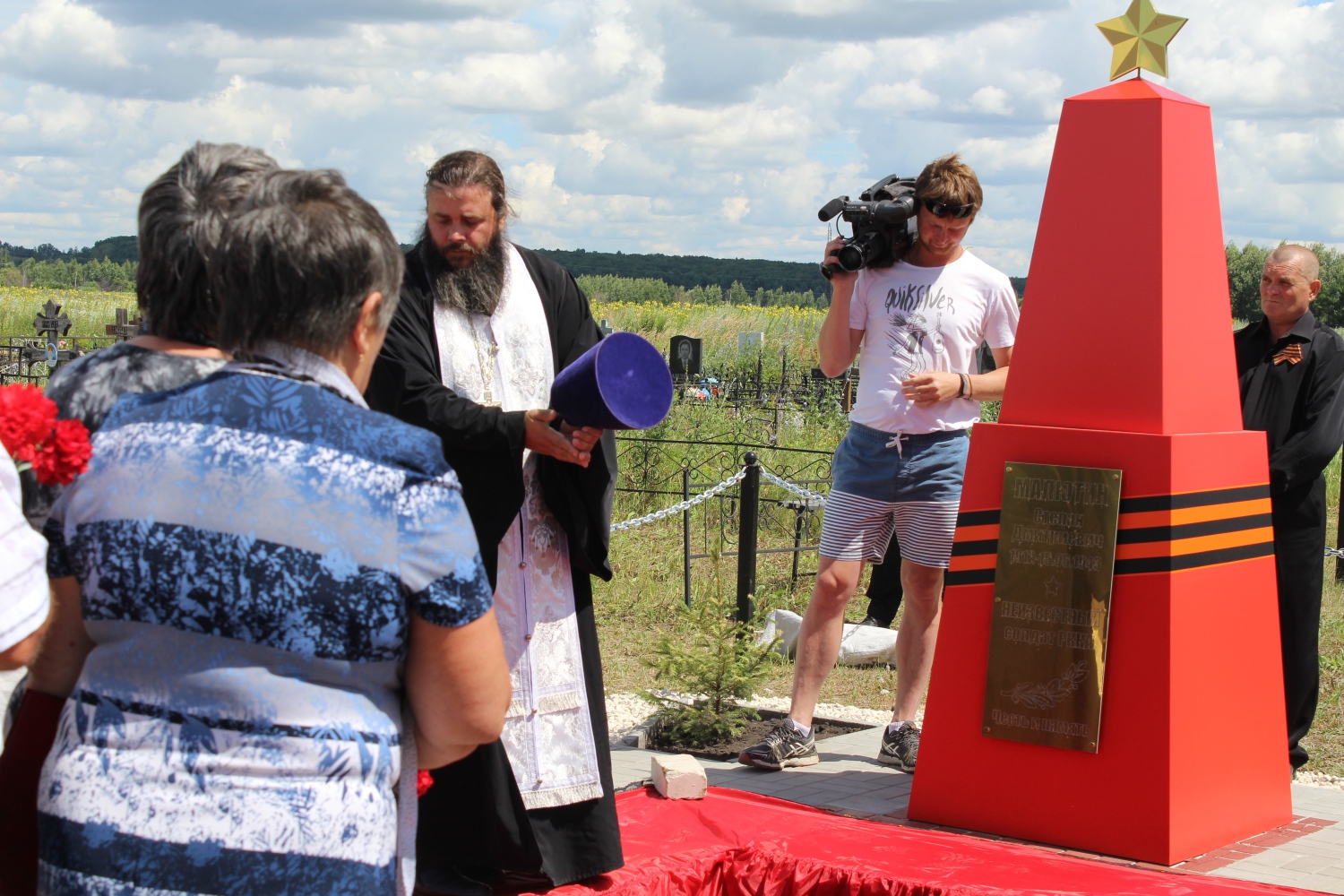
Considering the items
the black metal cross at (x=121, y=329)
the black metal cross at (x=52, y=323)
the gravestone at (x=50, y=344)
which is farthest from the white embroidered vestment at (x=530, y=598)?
the black metal cross at (x=52, y=323)

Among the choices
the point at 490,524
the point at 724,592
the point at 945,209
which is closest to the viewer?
the point at 490,524

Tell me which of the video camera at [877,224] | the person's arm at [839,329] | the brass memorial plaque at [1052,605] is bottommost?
the brass memorial plaque at [1052,605]

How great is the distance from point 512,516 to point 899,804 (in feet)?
6.19

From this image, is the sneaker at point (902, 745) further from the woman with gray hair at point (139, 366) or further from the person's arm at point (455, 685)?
the woman with gray hair at point (139, 366)

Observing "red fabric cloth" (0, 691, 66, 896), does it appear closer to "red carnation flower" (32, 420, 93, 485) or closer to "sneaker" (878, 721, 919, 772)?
"red carnation flower" (32, 420, 93, 485)

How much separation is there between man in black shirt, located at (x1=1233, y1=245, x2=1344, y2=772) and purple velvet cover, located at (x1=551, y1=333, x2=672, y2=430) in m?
2.72

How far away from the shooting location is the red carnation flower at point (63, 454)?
1.67 meters

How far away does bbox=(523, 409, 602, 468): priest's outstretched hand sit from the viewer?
3.19 metres

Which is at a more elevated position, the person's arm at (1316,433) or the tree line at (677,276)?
the tree line at (677,276)

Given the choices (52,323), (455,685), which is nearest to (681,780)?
(455,685)

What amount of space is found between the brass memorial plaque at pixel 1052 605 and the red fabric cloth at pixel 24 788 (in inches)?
115

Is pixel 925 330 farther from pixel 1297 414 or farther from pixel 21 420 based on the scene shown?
pixel 21 420

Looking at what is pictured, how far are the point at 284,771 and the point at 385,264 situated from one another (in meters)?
0.69

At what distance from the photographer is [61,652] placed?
184 cm
